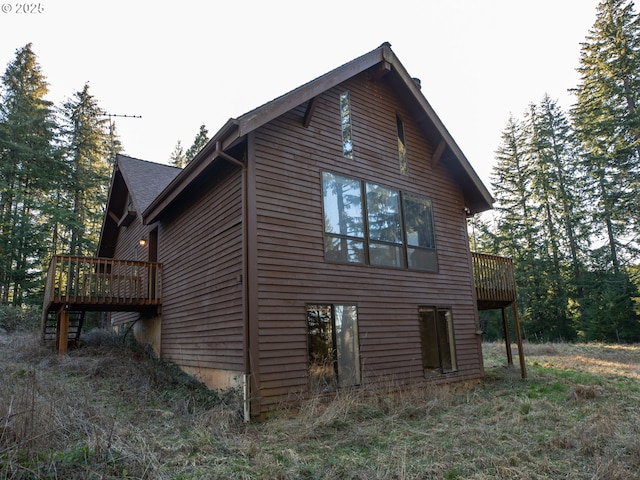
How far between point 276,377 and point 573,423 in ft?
15.1

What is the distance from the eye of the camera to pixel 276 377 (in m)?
6.90

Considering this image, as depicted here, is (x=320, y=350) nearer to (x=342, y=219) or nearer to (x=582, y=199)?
(x=342, y=219)

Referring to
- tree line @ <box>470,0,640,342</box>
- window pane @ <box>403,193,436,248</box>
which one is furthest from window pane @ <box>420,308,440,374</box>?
tree line @ <box>470,0,640,342</box>

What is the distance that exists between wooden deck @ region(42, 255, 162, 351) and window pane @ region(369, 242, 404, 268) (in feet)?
19.5

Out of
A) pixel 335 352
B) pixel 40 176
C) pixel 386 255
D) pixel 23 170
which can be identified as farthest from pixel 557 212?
pixel 23 170

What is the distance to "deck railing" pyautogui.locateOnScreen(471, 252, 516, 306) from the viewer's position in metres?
11.7

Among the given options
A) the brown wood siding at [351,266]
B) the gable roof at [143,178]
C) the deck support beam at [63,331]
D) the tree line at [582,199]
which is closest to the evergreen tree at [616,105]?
the tree line at [582,199]

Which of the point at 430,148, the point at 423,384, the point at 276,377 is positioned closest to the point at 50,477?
the point at 276,377

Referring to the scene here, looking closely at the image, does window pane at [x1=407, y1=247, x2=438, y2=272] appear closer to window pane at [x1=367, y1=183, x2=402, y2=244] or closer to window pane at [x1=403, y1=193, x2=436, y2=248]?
window pane at [x1=403, y1=193, x2=436, y2=248]

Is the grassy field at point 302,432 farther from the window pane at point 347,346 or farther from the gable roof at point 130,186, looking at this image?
the gable roof at point 130,186

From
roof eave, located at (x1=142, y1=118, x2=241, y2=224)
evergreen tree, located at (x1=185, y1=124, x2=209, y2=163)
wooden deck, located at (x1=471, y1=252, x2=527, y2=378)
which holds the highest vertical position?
evergreen tree, located at (x1=185, y1=124, x2=209, y2=163)

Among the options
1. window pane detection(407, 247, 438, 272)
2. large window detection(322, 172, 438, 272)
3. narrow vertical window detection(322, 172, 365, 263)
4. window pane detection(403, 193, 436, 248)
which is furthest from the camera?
window pane detection(403, 193, 436, 248)

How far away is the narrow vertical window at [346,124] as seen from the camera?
9148mm

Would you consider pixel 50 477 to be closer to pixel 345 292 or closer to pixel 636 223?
pixel 345 292
